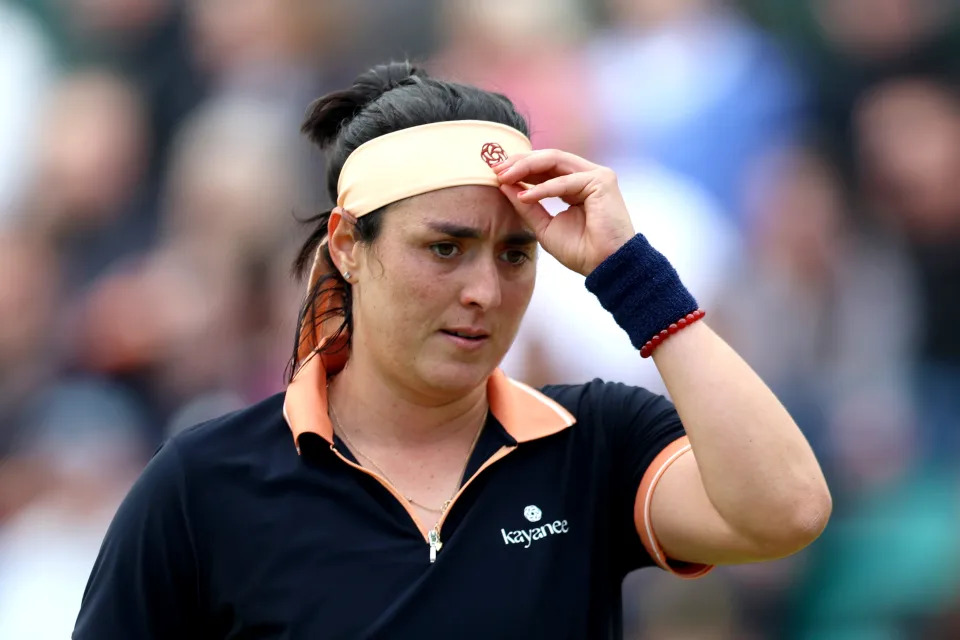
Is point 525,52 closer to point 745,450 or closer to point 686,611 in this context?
point 686,611

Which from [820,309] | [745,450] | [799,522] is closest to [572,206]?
[745,450]

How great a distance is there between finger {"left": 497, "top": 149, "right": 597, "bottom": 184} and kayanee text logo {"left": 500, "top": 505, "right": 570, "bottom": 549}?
59cm

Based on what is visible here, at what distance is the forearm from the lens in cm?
208

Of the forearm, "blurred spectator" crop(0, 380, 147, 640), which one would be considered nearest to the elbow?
the forearm

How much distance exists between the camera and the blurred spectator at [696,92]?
16.1 ft

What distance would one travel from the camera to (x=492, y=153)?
90.9 inches

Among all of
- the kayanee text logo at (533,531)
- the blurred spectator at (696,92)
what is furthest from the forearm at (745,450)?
the blurred spectator at (696,92)

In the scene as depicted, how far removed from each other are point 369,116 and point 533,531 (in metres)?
0.85

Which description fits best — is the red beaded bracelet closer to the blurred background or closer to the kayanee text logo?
the kayanee text logo

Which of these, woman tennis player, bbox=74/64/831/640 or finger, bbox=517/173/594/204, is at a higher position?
finger, bbox=517/173/594/204

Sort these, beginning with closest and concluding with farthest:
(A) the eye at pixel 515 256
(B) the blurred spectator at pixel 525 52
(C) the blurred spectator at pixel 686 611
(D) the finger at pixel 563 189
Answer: (D) the finger at pixel 563 189 → (A) the eye at pixel 515 256 → (C) the blurred spectator at pixel 686 611 → (B) the blurred spectator at pixel 525 52

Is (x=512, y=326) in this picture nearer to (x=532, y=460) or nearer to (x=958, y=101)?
(x=532, y=460)

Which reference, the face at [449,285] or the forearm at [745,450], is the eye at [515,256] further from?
the forearm at [745,450]

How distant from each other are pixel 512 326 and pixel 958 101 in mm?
3204
